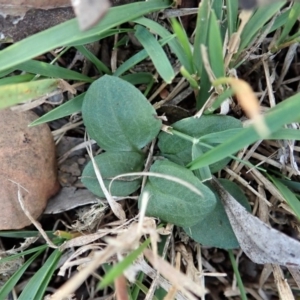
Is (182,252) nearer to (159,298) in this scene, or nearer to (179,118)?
(159,298)

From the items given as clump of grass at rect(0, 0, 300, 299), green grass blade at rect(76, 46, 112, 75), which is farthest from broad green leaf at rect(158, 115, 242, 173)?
green grass blade at rect(76, 46, 112, 75)

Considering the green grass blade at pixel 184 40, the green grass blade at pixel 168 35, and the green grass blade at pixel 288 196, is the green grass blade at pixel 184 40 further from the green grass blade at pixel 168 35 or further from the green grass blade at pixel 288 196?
the green grass blade at pixel 288 196

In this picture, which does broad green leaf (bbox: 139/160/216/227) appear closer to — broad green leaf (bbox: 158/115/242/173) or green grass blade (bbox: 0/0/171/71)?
broad green leaf (bbox: 158/115/242/173)

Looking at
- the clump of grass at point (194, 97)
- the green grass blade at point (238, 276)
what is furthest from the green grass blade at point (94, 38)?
the green grass blade at point (238, 276)

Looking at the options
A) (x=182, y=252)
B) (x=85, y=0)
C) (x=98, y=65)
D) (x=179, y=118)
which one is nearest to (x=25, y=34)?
(x=98, y=65)

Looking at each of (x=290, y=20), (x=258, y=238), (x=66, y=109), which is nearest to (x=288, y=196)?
(x=258, y=238)

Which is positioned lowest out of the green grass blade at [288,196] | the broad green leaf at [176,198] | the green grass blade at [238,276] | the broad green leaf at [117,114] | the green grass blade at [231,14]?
the green grass blade at [238,276]
